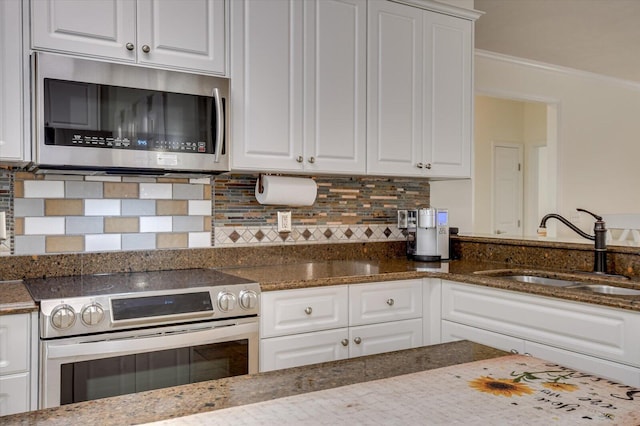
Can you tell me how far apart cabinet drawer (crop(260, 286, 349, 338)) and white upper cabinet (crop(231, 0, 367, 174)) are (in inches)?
24.7

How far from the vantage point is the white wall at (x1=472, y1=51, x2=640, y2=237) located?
5.05 metres

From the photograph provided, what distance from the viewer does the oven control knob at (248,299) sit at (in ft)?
6.84

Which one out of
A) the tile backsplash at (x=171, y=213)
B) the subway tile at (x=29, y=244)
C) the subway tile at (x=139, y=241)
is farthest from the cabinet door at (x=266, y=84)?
the subway tile at (x=29, y=244)

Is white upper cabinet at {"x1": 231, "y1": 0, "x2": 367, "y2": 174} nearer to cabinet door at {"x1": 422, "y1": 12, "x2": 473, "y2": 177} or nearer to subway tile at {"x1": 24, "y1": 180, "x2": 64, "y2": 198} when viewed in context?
cabinet door at {"x1": 422, "y1": 12, "x2": 473, "y2": 177}

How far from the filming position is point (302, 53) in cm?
262

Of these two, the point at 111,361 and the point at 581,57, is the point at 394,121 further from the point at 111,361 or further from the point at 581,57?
the point at 581,57

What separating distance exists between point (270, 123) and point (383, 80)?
2.38 feet

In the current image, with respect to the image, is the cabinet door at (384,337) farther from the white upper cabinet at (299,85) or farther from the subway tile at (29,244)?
the subway tile at (29,244)

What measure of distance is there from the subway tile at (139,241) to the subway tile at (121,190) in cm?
18

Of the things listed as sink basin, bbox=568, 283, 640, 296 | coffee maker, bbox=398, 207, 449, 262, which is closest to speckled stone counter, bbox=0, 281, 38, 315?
coffee maker, bbox=398, 207, 449, 262

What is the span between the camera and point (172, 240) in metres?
2.61

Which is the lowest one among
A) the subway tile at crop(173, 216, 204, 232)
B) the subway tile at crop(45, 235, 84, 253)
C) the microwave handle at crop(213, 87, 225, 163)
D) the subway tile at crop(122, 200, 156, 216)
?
the subway tile at crop(45, 235, 84, 253)

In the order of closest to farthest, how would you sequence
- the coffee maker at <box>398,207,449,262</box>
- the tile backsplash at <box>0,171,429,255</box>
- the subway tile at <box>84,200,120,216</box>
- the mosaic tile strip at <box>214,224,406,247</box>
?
the tile backsplash at <box>0,171,429,255</box> < the subway tile at <box>84,200,120,216</box> < the mosaic tile strip at <box>214,224,406,247</box> < the coffee maker at <box>398,207,449,262</box>

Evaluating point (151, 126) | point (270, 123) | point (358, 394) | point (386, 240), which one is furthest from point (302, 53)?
point (358, 394)
